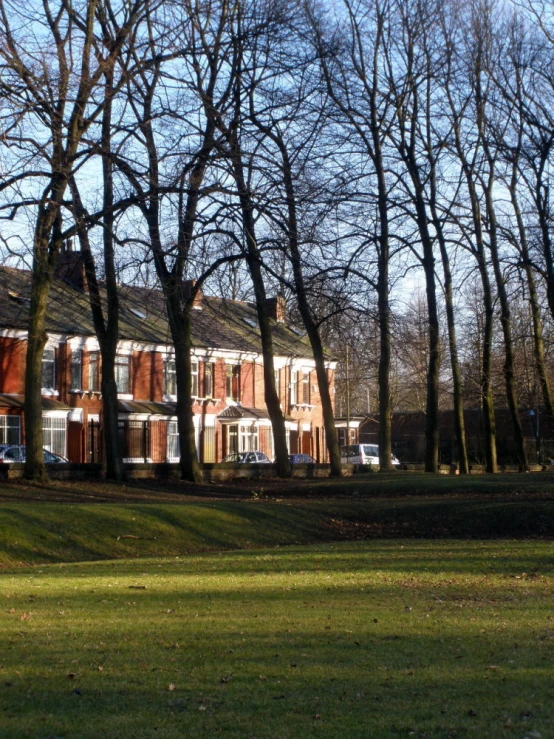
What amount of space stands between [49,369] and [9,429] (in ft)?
14.0

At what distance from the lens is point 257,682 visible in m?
7.39

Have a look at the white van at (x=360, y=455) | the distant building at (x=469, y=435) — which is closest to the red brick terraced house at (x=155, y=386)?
the white van at (x=360, y=455)

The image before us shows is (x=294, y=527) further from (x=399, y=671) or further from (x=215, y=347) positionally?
(x=215, y=347)

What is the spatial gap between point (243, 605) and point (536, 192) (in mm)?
23688

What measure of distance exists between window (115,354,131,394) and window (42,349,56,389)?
4.21 metres

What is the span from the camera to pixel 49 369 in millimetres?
48219

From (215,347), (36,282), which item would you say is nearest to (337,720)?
(36,282)

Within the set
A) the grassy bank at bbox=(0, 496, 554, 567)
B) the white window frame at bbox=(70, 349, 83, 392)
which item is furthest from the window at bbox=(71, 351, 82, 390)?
the grassy bank at bbox=(0, 496, 554, 567)

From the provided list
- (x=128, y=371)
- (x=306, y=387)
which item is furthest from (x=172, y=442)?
(x=306, y=387)

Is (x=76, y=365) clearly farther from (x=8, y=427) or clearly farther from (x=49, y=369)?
(x=8, y=427)

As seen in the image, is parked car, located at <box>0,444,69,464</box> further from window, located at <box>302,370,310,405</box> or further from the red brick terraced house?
window, located at <box>302,370,310,405</box>

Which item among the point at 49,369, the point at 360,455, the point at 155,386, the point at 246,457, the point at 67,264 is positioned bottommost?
the point at 360,455

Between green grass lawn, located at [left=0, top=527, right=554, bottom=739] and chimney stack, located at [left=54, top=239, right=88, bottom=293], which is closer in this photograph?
green grass lawn, located at [left=0, top=527, right=554, bottom=739]

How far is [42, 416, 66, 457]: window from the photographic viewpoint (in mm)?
47094
